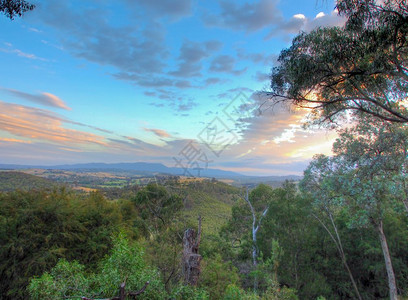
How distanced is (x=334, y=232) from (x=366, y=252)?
1974 millimetres

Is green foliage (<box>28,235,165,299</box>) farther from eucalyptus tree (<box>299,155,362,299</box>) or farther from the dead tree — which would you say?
eucalyptus tree (<box>299,155,362,299</box>)

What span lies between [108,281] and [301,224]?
543 inches

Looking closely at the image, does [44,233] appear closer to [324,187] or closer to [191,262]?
[191,262]

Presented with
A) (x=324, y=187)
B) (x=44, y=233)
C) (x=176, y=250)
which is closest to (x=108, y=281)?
(x=176, y=250)

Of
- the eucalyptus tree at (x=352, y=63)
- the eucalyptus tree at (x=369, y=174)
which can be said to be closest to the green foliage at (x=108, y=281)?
the eucalyptus tree at (x=352, y=63)

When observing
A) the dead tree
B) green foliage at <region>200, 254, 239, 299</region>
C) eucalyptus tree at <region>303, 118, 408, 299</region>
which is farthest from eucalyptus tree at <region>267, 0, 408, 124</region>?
green foliage at <region>200, 254, 239, 299</region>

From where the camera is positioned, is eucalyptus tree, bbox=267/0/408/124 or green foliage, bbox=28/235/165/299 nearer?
green foliage, bbox=28/235/165/299

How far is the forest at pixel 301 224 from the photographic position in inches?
169

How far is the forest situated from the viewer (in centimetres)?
429

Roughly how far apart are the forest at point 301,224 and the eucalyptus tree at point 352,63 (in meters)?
0.03

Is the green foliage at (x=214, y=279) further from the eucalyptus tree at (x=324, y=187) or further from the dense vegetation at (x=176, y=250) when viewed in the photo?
the eucalyptus tree at (x=324, y=187)

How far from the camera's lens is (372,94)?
696 cm

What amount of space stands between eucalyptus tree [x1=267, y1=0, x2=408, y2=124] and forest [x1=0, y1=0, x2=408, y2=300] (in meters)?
0.03

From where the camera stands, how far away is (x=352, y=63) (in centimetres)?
649
